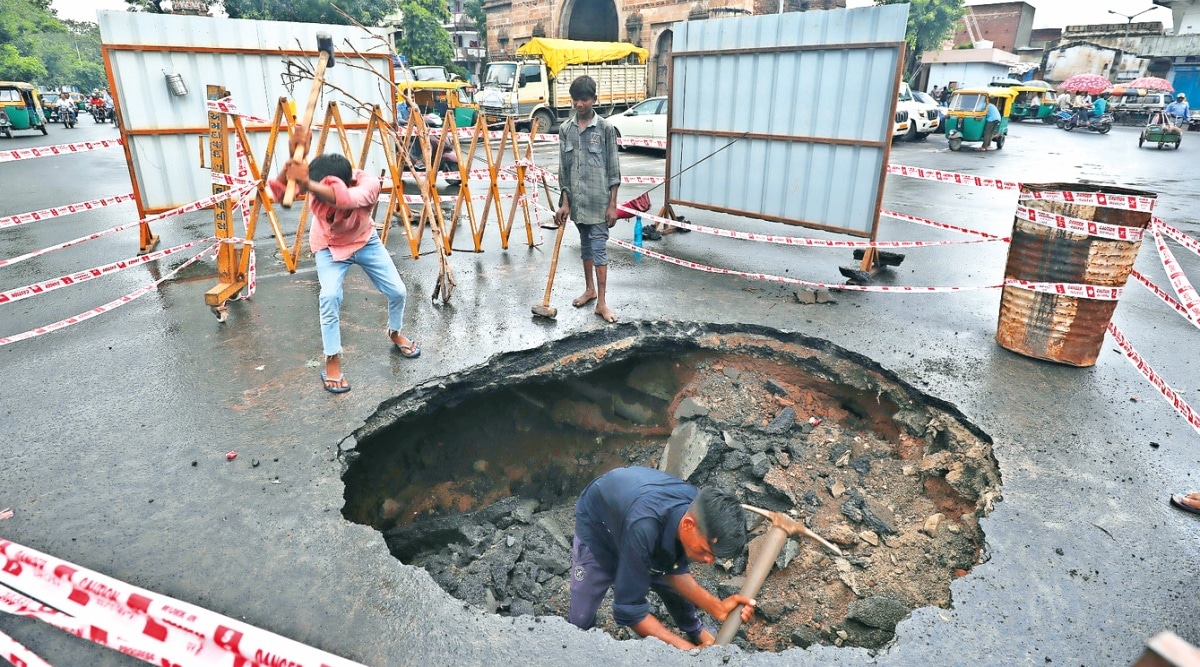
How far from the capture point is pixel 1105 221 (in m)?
3.97

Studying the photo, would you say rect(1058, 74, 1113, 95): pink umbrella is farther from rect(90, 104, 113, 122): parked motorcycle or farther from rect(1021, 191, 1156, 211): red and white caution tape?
rect(90, 104, 113, 122): parked motorcycle

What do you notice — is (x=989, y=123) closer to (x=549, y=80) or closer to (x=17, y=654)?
(x=549, y=80)

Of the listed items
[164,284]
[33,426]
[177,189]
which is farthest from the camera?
[177,189]

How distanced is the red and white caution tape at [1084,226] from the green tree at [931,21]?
2935 cm

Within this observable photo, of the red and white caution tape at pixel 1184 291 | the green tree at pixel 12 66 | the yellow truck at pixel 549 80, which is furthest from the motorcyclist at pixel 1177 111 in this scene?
the green tree at pixel 12 66

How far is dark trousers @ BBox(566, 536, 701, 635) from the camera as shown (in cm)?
279

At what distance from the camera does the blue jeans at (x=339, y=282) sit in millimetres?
3934

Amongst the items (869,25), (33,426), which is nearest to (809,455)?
(869,25)

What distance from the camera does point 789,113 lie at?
248 inches

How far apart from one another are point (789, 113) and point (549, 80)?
1587 cm

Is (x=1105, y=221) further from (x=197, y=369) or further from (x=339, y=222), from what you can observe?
(x=197, y=369)

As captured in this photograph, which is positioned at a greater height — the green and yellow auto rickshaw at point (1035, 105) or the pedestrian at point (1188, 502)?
the green and yellow auto rickshaw at point (1035, 105)

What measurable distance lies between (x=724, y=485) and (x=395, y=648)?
2.36 metres

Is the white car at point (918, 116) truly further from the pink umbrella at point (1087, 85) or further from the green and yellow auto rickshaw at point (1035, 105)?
the green and yellow auto rickshaw at point (1035, 105)
